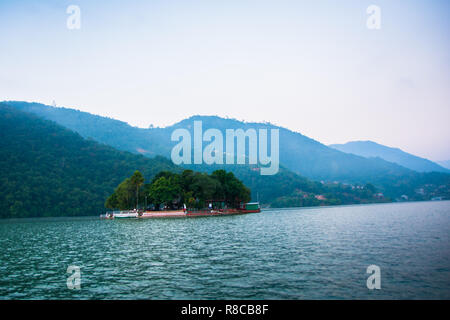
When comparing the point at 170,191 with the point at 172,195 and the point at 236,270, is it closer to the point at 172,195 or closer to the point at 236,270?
the point at 172,195

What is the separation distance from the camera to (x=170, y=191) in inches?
6127

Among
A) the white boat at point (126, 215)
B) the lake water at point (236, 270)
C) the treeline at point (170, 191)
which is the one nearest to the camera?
the lake water at point (236, 270)

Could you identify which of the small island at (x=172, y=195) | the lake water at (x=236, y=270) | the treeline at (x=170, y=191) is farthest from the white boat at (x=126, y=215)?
the lake water at (x=236, y=270)

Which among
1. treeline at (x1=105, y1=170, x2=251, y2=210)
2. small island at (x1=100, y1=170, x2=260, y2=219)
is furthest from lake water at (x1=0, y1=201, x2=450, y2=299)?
treeline at (x1=105, y1=170, x2=251, y2=210)

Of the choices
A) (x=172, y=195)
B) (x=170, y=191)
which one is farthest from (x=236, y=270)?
(x=172, y=195)

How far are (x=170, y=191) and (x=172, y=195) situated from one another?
2189mm

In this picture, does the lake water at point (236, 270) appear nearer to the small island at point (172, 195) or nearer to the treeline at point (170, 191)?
the small island at point (172, 195)

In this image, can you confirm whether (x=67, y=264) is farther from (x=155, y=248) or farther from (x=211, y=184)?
(x=211, y=184)

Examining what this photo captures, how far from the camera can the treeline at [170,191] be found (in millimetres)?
157625

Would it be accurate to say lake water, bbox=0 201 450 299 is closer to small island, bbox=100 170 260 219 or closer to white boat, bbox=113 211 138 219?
small island, bbox=100 170 260 219

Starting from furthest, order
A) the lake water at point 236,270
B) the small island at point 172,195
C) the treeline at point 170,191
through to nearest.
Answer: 1. the treeline at point 170,191
2. the small island at point 172,195
3. the lake water at point 236,270
